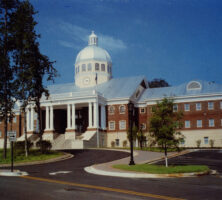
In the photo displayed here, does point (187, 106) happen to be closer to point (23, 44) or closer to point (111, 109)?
point (111, 109)

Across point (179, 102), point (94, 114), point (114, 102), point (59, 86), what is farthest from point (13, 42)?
point (59, 86)

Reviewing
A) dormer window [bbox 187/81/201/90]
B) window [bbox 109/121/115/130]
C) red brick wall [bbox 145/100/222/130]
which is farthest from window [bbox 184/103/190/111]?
window [bbox 109/121/115/130]

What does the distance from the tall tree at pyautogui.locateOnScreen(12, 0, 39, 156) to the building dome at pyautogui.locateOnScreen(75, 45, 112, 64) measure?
95.6 feet

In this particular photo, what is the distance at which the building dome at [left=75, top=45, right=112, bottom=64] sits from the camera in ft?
205

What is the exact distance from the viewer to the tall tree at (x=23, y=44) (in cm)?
3219

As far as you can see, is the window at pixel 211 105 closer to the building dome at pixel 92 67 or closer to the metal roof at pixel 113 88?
the metal roof at pixel 113 88

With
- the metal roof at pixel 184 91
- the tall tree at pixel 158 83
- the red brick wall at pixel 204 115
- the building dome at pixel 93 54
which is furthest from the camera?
the tall tree at pixel 158 83

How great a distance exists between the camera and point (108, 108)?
187 feet

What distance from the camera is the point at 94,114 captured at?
172 feet

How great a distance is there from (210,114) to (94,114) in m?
18.3

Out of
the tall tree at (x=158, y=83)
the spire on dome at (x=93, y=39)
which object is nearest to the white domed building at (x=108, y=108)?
the spire on dome at (x=93, y=39)

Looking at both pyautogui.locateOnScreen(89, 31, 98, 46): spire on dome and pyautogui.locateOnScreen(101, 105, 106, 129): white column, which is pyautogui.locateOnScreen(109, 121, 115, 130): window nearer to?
pyautogui.locateOnScreen(101, 105, 106, 129): white column

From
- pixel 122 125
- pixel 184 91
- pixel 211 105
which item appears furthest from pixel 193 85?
pixel 122 125

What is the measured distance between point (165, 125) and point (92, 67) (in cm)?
4107
